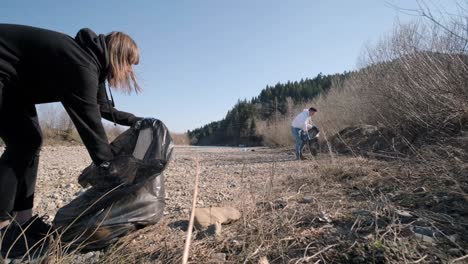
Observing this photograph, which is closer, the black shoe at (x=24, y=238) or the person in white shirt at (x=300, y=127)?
the black shoe at (x=24, y=238)

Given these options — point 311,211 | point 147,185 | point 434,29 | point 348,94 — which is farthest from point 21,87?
point 348,94

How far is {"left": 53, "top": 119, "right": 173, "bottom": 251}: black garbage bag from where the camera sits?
1.69 meters

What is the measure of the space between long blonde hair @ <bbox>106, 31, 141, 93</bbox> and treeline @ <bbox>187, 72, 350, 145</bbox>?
41442 millimetres

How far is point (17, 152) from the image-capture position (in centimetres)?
200

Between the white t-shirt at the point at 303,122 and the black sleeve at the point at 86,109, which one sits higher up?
the white t-shirt at the point at 303,122

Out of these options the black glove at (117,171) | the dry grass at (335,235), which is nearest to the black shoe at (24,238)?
the black glove at (117,171)

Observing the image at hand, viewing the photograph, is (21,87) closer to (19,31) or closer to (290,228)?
(19,31)

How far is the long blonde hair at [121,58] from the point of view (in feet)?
6.19

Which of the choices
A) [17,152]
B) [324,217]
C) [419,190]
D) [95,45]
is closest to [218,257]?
[324,217]

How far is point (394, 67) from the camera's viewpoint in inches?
316

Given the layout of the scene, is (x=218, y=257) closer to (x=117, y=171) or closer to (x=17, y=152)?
(x=117, y=171)

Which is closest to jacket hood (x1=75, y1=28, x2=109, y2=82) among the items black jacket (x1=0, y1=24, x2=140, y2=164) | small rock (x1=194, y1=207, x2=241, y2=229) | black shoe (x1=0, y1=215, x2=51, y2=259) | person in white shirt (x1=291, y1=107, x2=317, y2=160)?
black jacket (x1=0, y1=24, x2=140, y2=164)

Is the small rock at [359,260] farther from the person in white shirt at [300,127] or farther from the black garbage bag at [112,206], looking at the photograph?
the person in white shirt at [300,127]

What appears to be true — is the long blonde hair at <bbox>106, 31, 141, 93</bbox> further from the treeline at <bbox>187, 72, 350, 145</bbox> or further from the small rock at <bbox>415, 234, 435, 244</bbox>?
the treeline at <bbox>187, 72, 350, 145</bbox>
